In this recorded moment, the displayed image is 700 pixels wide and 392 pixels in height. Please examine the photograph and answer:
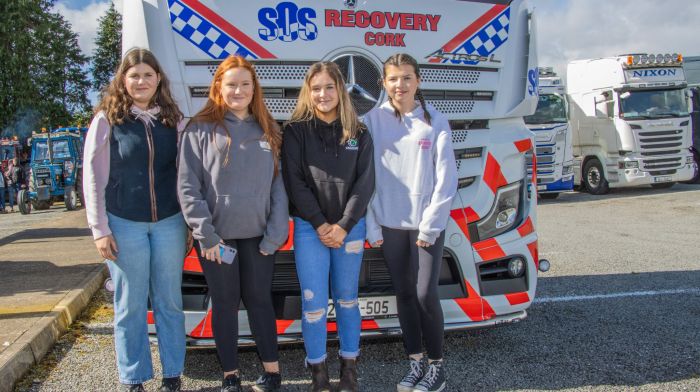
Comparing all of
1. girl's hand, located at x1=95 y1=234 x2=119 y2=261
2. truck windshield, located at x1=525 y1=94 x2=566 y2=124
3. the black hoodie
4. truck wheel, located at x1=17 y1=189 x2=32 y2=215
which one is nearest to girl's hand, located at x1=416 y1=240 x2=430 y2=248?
the black hoodie

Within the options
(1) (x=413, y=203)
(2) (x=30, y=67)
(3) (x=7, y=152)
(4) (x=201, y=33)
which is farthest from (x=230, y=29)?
(2) (x=30, y=67)

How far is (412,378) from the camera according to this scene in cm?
343

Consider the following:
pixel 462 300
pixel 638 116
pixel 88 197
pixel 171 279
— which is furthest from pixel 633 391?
pixel 638 116

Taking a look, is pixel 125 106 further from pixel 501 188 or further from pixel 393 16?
pixel 501 188

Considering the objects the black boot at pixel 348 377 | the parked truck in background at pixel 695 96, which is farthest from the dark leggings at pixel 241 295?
the parked truck in background at pixel 695 96

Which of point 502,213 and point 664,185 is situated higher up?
point 502,213

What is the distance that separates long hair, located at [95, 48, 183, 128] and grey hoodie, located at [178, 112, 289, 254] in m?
0.21

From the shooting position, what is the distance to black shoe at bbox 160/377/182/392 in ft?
11.0

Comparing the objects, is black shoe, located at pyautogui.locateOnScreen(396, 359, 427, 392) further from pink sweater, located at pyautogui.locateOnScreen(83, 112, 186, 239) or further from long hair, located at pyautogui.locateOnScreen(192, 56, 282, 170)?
pink sweater, located at pyautogui.locateOnScreen(83, 112, 186, 239)

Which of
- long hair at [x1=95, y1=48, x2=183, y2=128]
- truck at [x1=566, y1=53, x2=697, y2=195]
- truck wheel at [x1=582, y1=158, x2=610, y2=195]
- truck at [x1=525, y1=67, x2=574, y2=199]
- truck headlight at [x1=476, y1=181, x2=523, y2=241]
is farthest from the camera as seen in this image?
truck wheel at [x1=582, y1=158, x2=610, y2=195]

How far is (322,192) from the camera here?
3.28m

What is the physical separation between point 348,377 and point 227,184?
1284 mm

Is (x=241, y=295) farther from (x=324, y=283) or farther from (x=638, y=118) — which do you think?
(x=638, y=118)

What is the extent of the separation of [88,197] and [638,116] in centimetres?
1450
